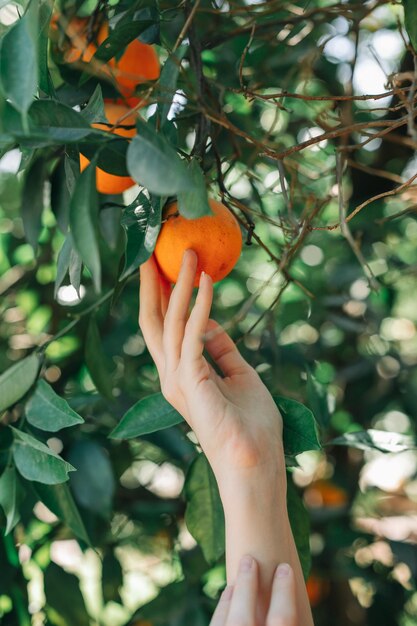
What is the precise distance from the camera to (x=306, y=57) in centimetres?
86

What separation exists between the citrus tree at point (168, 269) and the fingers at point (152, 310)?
0.03 meters


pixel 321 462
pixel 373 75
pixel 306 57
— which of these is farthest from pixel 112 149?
pixel 321 462

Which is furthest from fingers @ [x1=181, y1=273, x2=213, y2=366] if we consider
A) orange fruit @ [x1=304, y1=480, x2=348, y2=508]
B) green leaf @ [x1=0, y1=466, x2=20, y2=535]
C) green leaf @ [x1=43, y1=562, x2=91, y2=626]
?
orange fruit @ [x1=304, y1=480, x2=348, y2=508]

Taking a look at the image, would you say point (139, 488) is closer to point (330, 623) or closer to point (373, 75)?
point (330, 623)

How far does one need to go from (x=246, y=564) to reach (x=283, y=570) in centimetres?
3

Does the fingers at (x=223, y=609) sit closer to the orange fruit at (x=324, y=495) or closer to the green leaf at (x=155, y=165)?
the green leaf at (x=155, y=165)

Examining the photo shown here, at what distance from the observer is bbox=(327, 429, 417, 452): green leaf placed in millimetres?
685

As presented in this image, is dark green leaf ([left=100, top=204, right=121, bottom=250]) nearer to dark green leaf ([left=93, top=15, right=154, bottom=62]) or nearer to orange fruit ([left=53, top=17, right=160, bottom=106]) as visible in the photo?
orange fruit ([left=53, top=17, right=160, bottom=106])

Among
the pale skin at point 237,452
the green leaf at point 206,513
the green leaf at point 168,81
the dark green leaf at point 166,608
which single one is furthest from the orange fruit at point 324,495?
the green leaf at point 168,81

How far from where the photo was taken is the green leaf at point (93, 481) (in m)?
0.80

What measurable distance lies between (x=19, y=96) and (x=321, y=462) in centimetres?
124

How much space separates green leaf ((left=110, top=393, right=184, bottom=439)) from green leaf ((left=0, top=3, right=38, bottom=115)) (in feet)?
1.01

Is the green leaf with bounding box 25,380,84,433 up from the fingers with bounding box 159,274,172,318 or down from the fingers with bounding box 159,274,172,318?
down

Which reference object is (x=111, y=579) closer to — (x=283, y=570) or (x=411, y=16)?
(x=283, y=570)
